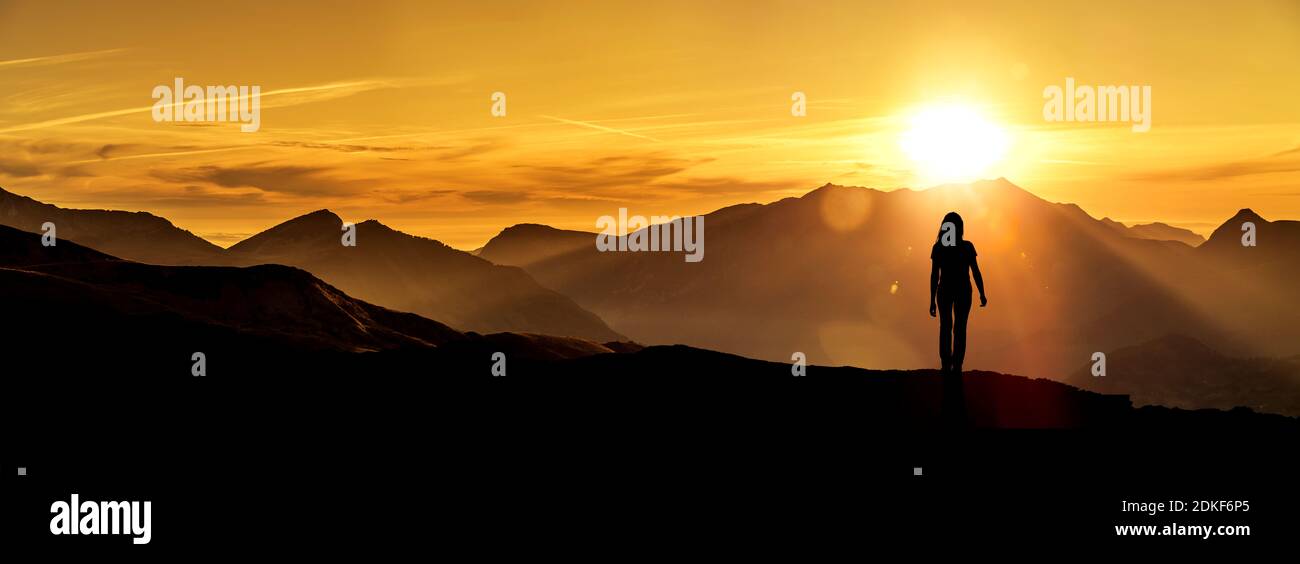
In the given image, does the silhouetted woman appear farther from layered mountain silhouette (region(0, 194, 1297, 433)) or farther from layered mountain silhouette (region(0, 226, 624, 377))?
layered mountain silhouette (region(0, 226, 624, 377))

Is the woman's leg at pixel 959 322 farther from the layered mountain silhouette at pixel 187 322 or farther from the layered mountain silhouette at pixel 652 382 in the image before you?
Answer: the layered mountain silhouette at pixel 187 322

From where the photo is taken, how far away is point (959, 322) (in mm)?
29031

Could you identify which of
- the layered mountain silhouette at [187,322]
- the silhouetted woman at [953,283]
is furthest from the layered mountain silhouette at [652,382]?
the silhouetted woman at [953,283]

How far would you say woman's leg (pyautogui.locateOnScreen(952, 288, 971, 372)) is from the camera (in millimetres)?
28620

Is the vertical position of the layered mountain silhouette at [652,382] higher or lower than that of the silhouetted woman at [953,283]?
lower

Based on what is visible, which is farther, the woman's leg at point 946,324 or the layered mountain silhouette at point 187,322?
the layered mountain silhouette at point 187,322

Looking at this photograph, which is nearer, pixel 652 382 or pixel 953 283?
pixel 953 283

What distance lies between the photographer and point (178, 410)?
3394 cm

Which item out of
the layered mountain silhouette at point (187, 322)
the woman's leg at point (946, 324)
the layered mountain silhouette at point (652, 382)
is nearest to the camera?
the woman's leg at point (946, 324)

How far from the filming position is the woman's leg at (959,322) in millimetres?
28620

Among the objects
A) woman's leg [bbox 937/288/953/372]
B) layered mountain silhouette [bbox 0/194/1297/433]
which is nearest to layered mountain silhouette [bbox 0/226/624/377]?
layered mountain silhouette [bbox 0/194/1297/433]

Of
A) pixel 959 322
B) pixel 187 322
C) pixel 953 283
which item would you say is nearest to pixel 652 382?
pixel 959 322

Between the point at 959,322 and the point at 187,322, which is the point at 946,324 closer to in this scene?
the point at 959,322
